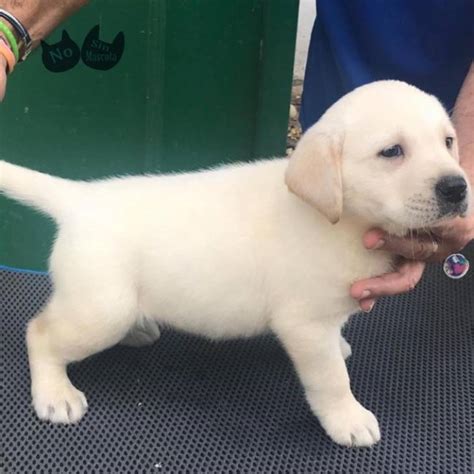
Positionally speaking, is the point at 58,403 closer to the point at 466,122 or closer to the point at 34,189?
the point at 34,189

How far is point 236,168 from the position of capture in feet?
6.55

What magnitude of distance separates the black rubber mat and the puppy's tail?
1.63 feet

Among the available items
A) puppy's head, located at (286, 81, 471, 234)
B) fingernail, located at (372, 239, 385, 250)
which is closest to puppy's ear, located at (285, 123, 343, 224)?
puppy's head, located at (286, 81, 471, 234)

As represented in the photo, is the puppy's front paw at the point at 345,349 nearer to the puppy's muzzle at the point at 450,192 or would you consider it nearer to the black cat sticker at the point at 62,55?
the puppy's muzzle at the point at 450,192

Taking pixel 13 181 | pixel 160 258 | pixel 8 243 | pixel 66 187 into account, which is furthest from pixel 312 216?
pixel 8 243

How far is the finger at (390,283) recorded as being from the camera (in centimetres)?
176

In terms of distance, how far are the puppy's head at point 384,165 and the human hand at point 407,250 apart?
0.24 feet

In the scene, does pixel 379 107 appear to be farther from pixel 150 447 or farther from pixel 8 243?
pixel 8 243

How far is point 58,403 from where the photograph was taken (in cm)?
191

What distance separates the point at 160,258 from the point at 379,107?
649 millimetres

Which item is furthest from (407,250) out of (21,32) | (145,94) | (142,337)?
(145,94)

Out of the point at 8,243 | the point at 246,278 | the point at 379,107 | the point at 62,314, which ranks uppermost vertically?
the point at 379,107

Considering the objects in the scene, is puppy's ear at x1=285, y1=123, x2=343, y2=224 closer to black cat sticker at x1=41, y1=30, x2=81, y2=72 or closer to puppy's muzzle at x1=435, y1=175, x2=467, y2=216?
puppy's muzzle at x1=435, y1=175, x2=467, y2=216

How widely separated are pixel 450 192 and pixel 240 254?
1.74 feet
